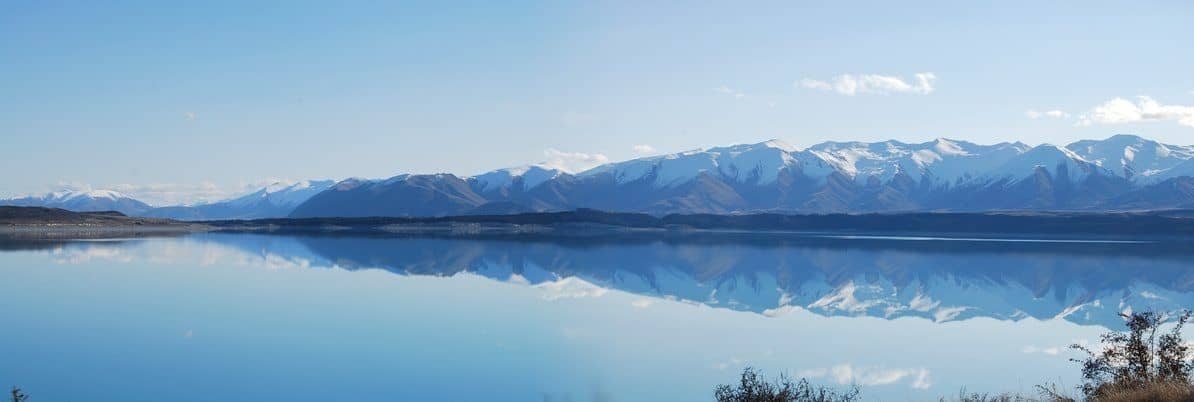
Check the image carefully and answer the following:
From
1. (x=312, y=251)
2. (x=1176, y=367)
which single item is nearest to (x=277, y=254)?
(x=312, y=251)

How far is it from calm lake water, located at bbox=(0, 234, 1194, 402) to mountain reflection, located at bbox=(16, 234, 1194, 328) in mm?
205

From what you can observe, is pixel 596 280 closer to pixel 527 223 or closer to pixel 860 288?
pixel 860 288

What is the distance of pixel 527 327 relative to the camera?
19422 millimetres

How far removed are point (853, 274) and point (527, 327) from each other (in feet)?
67.3

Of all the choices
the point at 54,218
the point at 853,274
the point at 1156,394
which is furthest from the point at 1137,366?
the point at 54,218

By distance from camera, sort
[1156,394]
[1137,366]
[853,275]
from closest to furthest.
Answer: [1156,394] < [1137,366] < [853,275]

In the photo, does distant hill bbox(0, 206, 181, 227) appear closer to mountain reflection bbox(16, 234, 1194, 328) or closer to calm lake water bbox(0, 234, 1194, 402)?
mountain reflection bbox(16, 234, 1194, 328)

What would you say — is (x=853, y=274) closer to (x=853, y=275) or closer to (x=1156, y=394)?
(x=853, y=275)

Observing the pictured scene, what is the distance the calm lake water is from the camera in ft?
44.6

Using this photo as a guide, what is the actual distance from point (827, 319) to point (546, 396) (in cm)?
1098

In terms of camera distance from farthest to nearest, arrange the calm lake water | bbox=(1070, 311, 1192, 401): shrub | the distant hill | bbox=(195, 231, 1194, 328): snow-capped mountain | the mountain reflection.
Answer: the distant hill
the mountain reflection
bbox=(195, 231, 1194, 328): snow-capped mountain
the calm lake water
bbox=(1070, 311, 1192, 401): shrub

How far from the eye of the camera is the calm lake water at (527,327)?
13.6m

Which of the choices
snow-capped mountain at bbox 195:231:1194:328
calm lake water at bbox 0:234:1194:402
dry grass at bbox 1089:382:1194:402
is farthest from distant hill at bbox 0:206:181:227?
dry grass at bbox 1089:382:1194:402

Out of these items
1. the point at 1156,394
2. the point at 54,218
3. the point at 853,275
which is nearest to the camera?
the point at 1156,394
